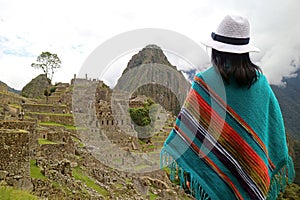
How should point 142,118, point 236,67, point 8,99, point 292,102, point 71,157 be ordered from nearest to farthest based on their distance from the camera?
point 236,67, point 142,118, point 71,157, point 292,102, point 8,99

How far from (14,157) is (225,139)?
5.86 meters

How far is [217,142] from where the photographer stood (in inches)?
108

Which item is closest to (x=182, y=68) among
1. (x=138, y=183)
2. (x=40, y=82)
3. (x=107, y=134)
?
(x=138, y=183)

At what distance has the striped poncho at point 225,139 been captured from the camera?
107 inches

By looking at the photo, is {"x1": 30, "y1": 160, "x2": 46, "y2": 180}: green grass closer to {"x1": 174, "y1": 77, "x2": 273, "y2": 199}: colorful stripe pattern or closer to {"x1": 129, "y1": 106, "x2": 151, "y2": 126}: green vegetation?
{"x1": 129, "y1": 106, "x2": 151, "y2": 126}: green vegetation

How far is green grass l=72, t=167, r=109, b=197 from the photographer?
10731mm

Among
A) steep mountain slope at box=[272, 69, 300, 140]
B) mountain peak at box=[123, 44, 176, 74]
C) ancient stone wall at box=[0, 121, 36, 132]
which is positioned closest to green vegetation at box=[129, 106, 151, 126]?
ancient stone wall at box=[0, 121, 36, 132]

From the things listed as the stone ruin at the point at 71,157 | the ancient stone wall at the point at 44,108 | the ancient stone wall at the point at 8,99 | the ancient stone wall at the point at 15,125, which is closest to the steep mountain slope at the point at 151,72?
the stone ruin at the point at 71,157

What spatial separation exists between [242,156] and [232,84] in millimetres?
593

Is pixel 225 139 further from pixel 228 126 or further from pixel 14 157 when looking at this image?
pixel 14 157

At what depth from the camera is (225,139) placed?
2.74 meters

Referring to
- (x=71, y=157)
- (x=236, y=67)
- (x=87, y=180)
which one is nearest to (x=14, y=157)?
(x=87, y=180)

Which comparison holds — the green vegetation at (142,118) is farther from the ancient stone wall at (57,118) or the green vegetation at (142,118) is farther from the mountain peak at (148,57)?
the ancient stone wall at (57,118)

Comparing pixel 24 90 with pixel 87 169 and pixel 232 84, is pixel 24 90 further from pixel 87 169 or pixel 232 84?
pixel 232 84
